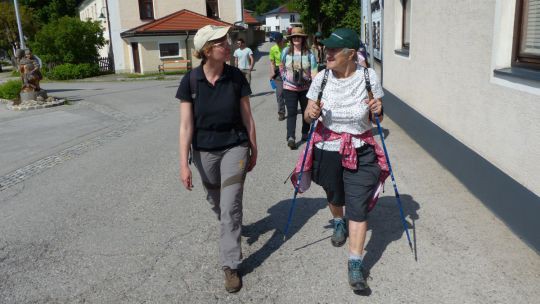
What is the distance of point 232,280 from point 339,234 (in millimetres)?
1077

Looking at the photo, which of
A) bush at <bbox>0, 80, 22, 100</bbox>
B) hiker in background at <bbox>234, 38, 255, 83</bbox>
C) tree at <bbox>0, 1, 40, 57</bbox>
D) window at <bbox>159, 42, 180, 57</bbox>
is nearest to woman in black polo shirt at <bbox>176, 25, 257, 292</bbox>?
hiker in background at <bbox>234, 38, 255, 83</bbox>

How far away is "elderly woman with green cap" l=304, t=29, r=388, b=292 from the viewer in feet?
11.6

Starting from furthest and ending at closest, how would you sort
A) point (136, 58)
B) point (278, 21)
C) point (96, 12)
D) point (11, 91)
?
point (278, 21) → point (96, 12) → point (136, 58) → point (11, 91)

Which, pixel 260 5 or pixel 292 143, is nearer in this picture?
pixel 292 143

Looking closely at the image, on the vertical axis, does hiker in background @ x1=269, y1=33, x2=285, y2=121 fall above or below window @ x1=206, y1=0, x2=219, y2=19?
below

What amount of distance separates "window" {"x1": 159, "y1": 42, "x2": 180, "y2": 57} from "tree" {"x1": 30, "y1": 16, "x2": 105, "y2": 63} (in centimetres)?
481

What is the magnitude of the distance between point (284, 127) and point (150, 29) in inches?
972

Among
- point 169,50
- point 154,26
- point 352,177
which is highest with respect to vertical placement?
point 154,26

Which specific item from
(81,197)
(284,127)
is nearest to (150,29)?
(284,127)

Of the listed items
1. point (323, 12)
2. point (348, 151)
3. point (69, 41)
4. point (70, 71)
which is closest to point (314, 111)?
point (348, 151)

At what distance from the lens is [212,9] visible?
3856 centimetres

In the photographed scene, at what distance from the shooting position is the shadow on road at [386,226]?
4.04 meters

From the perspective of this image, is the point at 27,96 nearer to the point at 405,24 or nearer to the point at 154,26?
the point at 405,24

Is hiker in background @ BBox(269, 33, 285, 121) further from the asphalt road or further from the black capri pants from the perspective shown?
the black capri pants
